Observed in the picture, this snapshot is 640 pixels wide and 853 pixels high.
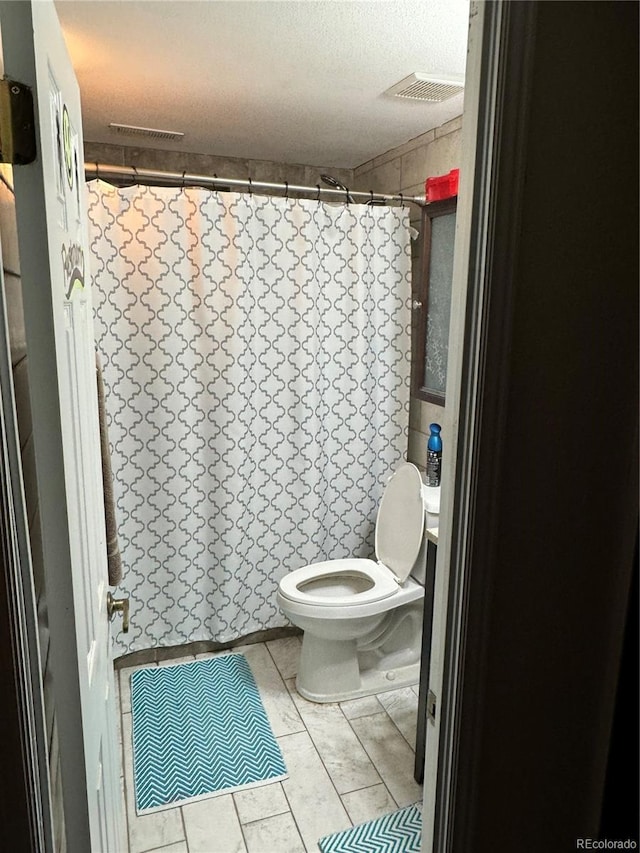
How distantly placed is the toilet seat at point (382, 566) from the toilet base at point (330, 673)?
197mm

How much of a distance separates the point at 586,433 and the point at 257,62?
1672 mm

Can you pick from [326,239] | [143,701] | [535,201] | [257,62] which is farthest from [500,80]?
[143,701]

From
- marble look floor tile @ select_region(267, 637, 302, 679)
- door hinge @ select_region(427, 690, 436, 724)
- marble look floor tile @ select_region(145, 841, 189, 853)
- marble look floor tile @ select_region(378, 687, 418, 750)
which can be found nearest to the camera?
door hinge @ select_region(427, 690, 436, 724)

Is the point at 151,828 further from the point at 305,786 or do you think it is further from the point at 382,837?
the point at 382,837

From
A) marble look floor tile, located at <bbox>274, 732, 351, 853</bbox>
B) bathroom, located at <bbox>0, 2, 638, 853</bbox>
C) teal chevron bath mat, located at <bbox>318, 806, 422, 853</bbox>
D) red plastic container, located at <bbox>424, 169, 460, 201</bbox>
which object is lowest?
marble look floor tile, located at <bbox>274, 732, 351, 853</bbox>

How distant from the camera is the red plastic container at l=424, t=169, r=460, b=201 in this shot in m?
2.29

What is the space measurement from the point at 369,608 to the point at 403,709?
45 cm

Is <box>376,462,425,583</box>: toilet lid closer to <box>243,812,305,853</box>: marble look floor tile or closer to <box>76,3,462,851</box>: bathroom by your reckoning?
<box>76,3,462,851</box>: bathroom

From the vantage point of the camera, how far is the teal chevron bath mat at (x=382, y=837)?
5.75ft

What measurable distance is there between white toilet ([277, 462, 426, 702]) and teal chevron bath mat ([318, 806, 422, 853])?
584 millimetres

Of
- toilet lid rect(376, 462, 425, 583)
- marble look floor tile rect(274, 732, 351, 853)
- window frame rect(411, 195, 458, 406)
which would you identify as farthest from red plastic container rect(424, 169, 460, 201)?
marble look floor tile rect(274, 732, 351, 853)

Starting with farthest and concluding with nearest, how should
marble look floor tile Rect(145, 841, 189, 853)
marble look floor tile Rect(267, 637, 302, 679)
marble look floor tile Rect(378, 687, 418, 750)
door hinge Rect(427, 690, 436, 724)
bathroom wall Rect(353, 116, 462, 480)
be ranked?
marble look floor tile Rect(267, 637, 302, 679)
bathroom wall Rect(353, 116, 462, 480)
marble look floor tile Rect(378, 687, 418, 750)
marble look floor tile Rect(145, 841, 189, 853)
door hinge Rect(427, 690, 436, 724)

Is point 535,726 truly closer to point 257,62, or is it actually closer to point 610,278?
point 610,278

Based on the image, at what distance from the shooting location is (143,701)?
240cm
